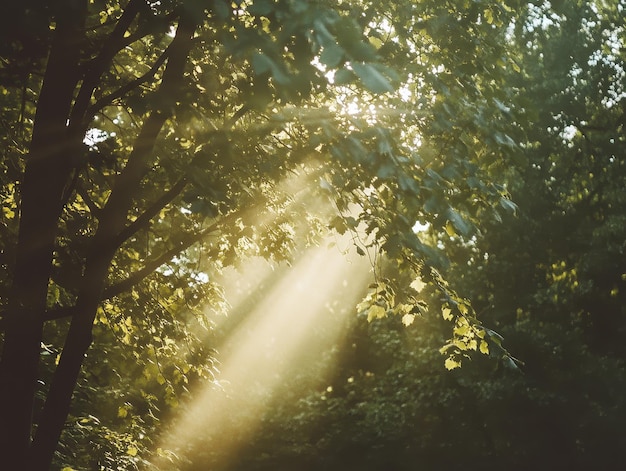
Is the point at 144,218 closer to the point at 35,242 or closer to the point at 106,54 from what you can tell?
the point at 35,242

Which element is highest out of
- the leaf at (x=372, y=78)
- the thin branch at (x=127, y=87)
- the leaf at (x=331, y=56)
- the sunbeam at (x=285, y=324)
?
the sunbeam at (x=285, y=324)

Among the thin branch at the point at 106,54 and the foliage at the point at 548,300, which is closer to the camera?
the thin branch at the point at 106,54

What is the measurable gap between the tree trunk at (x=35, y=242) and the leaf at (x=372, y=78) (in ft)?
9.38

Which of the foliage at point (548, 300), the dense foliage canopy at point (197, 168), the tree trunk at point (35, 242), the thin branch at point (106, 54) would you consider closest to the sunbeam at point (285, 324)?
the foliage at point (548, 300)

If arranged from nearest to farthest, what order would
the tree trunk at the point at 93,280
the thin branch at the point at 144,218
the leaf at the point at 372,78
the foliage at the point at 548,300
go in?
the leaf at the point at 372,78, the tree trunk at the point at 93,280, the thin branch at the point at 144,218, the foliage at the point at 548,300

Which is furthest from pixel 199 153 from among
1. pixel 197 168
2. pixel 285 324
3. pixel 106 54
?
pixel 285 324

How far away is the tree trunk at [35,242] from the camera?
4.75 metres

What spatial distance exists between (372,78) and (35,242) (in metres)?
3.27

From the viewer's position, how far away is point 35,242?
488cm

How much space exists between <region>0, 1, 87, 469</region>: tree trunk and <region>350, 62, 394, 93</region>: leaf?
2.86 meters

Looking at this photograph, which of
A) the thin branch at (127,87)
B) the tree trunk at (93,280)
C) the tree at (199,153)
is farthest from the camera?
the thin branch at (127,87)

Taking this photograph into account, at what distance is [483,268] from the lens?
1950 cm

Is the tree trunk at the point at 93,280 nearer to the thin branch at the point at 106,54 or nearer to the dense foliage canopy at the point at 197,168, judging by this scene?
the dense foliage canopy at the point at 197,168

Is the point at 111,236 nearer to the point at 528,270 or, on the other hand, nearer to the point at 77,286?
the point at 77,286
